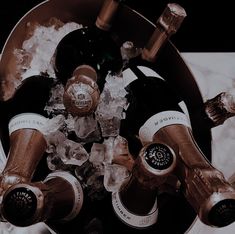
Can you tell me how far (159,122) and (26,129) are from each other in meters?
0.23

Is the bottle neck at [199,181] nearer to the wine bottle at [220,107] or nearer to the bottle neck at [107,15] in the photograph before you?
the wine bottle at [220,107]

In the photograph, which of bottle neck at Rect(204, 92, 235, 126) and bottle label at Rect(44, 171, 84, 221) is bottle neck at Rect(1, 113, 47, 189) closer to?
bottle label at Rect(44, 171, 84, 221)

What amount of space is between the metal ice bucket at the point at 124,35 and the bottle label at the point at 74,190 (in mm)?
153

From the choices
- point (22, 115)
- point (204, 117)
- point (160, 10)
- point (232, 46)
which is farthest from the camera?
point (232, 46)

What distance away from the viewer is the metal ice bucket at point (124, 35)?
1.00 metres

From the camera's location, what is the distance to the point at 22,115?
893mm

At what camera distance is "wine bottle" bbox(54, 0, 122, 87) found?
1.00 meters

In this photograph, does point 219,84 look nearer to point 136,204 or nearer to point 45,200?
point 136,204

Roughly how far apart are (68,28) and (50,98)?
0.62ft

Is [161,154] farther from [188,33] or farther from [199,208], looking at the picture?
→ [188,33]

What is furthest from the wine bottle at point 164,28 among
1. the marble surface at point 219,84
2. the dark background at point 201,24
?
the dark background at point 201,24

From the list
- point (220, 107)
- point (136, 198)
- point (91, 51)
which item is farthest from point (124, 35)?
point (136, 198)

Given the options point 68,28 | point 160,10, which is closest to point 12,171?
point 68,28

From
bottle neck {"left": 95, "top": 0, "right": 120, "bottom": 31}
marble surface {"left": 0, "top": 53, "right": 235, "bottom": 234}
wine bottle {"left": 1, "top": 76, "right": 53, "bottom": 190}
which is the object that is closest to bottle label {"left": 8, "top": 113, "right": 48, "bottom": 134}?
wine bottle {"left": 1, "top": 76, "right": 53, "bottom": 190}
